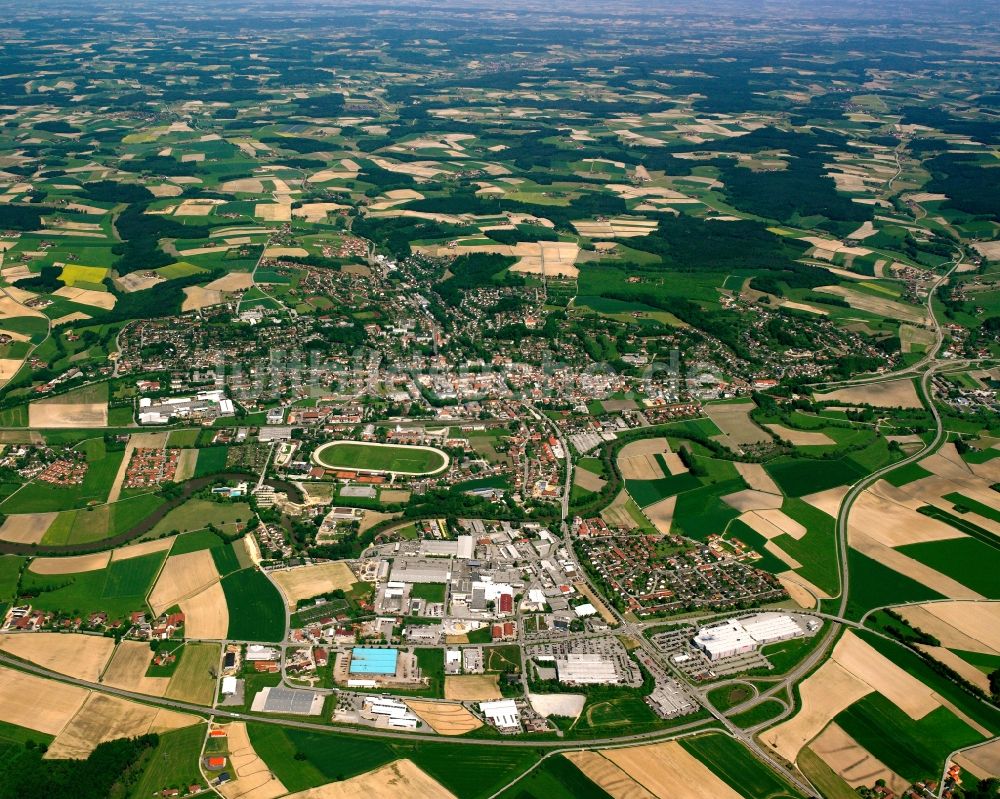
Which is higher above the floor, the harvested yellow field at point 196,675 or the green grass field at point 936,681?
the green grass field at point 936,681

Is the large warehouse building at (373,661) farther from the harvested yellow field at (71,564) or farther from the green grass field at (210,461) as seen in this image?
the green grass field at (210,461)

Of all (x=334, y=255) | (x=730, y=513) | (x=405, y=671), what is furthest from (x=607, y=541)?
(x=334, y=255)

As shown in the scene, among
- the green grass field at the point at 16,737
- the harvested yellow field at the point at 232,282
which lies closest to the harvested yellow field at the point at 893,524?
the green grass field at the point at 16,737

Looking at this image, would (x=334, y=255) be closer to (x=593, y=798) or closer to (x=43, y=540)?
(x=43, y=540)

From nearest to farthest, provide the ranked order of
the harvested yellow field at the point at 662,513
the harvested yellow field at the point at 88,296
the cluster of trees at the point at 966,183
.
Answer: the harvested yellow field at the point at 662,513
the harvested yellow field at the point at 88,296
the cluster of trees at the point at 966,183

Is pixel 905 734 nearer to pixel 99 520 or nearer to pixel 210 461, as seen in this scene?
pixel 210 461

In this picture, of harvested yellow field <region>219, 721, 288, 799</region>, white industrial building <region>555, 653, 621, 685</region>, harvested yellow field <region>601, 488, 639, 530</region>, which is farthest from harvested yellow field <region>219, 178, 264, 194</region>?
white industrial building <region>555, 653, 621, 685</region>
